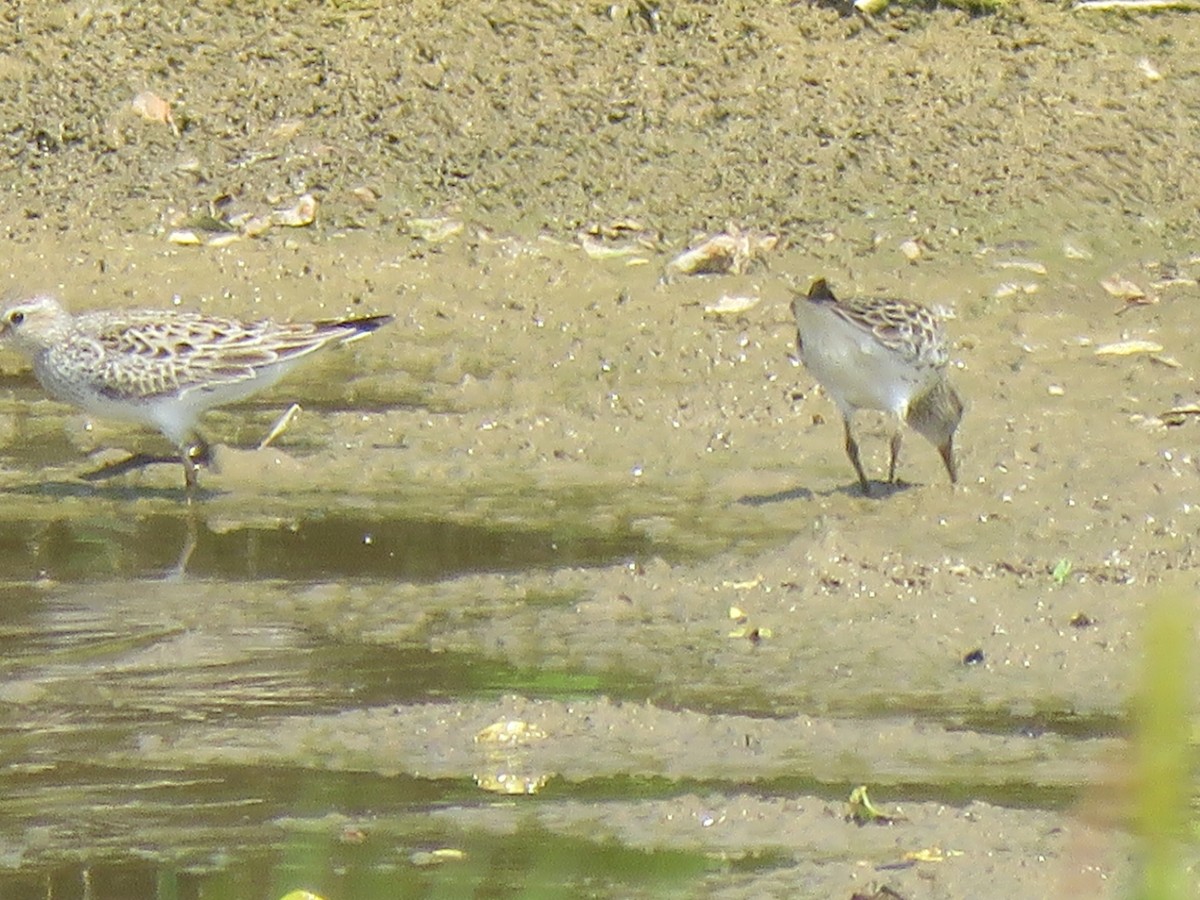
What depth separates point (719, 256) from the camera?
10.2m

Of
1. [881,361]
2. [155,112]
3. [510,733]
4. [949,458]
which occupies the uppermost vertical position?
[510,733]

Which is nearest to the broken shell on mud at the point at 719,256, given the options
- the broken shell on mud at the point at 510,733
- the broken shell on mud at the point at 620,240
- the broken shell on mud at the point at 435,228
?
the broken shell on mud at the point at 620,240

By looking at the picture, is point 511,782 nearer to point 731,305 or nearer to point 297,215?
point 731,305

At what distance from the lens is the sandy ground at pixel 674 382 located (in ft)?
17.1

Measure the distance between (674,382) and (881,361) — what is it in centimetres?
167

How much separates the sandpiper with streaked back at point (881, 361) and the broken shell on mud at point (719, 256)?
226 centimetres

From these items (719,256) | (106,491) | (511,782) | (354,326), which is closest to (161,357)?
(106,491)

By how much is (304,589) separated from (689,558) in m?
1.22

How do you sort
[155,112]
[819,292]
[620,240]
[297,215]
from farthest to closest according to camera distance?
1. [155,112]
2. [297,215]
3. [620,240]
4. [819,292]

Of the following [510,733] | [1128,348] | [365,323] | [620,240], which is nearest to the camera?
[510,733]

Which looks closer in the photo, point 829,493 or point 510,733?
point 510,733

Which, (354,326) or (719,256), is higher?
(354,326)

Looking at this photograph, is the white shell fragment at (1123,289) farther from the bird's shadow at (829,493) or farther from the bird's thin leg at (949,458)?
the bird's shadow at (829,493)

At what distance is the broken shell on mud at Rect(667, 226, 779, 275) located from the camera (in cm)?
1021
